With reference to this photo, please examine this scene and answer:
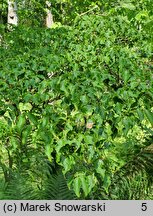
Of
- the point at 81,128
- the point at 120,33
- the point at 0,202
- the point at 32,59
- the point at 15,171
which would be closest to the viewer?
the point at 0,202

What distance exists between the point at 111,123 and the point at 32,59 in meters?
1.18

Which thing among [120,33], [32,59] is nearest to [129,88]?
[32,59]

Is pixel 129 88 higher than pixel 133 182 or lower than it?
higher

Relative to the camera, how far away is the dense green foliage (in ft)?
11.9

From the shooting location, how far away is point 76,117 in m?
3.71

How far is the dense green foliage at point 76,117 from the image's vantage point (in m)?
3.63

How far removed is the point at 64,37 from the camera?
6.88 meters

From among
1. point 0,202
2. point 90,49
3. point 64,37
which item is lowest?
point 0,202

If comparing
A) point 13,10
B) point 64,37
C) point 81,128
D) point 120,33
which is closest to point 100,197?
point 81,128

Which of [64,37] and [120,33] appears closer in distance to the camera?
[64,37]

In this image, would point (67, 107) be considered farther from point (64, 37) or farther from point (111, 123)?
point (64, 37)

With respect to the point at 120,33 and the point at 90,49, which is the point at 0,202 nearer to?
the point at 90,49

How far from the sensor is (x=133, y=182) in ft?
18.7

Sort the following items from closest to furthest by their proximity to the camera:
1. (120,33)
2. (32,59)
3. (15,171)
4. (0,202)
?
1. (0,202)
2. (32,59)
3. (15,171)
4. (120,33)
